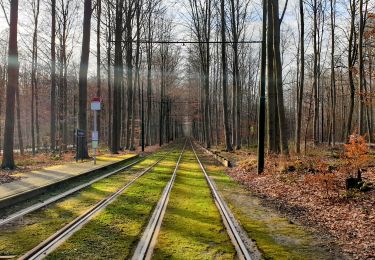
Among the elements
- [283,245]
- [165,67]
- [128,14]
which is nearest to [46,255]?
[283,245]

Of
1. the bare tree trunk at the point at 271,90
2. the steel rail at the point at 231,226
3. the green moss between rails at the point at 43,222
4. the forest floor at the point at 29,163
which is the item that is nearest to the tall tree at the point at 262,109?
the bare tree trunk at the point at 271,90

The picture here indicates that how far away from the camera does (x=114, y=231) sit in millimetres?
7402

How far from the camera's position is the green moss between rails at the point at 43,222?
252 inches

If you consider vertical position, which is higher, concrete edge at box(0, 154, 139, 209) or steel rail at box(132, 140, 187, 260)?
concrete edge at box(0, 154, 139, 209)

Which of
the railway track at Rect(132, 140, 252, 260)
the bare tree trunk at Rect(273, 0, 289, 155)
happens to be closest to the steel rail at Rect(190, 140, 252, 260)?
the railway track at Rect(132, 140, 252, 260)

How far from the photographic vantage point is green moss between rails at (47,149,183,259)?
20.0 feet

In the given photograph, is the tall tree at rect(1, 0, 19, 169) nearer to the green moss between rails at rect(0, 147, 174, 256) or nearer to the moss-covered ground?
the green moss between rails at rect(0, 147, 174, 256)

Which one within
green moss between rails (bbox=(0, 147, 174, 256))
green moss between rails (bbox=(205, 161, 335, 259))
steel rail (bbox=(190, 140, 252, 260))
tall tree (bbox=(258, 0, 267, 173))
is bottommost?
green moss between rails (bbox=(205, 161, 335, 259))

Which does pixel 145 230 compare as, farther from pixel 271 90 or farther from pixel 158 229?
pixel 271 90

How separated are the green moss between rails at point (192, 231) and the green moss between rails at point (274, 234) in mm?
534

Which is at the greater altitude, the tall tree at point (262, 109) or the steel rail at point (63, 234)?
the tall tree at point (262, 109)

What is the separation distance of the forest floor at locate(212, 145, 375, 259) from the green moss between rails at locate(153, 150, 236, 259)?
1.86 m

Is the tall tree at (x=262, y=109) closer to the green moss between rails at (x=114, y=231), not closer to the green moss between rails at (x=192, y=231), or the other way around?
the green moss between rails at (x=192, y=231)

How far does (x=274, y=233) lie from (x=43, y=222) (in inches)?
174
